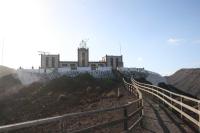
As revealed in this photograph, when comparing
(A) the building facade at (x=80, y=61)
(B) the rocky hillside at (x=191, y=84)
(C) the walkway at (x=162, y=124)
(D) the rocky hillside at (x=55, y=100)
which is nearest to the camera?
(C) the walkway at (x=162, y=124)

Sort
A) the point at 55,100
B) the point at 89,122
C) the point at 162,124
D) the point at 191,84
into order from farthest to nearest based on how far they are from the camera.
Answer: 1. the point at 191,84
2. the point at 55,100
3. the point at 89,122
4. the point at 162,124

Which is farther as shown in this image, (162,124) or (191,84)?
(191,84)

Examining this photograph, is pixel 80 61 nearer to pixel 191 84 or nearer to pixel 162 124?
pixel 191 84

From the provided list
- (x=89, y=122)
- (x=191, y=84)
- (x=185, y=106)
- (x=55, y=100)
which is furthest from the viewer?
(x=191, y=84)

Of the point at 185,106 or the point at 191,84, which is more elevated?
the point at 185,106

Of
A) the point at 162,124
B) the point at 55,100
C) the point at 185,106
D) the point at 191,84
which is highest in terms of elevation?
the point at 185,106

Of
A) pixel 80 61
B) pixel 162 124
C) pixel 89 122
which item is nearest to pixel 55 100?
pixel 89 122

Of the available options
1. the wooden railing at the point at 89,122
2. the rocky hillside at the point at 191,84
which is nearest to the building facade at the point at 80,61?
the rocky hillside at the point at 191,84

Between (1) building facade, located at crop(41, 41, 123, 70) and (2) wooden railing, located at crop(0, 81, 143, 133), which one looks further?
(1) building facade, located at crop(41, 41, 123, 70)

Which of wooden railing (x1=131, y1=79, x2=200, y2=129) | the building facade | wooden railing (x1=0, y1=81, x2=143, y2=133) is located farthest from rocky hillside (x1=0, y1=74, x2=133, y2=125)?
the building facade

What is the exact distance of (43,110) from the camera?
36.4 meters

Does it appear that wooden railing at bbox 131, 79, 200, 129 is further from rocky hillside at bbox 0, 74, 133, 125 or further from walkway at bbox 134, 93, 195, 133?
rocky hillside at bbox 0, 74, 133, 125

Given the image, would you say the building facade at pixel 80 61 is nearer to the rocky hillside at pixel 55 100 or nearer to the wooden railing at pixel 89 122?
the rocky hillside at pixel 55 100

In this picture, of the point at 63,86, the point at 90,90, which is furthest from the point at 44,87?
the point at 90,90
